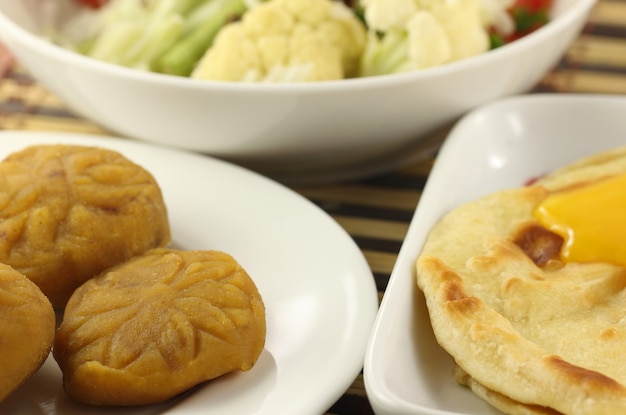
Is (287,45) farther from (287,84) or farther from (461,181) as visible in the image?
(461,181)

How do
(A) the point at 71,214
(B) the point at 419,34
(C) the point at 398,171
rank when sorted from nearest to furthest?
(A) the point at 71,214, (B) the point at 419,34, (C) the point at 398,171

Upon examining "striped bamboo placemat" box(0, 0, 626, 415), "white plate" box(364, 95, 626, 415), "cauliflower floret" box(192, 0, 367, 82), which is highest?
"cauliflower floret" box(192, 0, 367, 82)

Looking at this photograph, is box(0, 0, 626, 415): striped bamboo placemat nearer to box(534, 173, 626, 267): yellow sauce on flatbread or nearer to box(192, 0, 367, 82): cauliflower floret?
box(192, 0, 367, 82): cauliflower floret

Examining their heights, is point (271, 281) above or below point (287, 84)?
below

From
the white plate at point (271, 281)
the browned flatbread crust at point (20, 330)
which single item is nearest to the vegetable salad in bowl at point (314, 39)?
the white plate at point (271, 281)

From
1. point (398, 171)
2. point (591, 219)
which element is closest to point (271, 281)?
point (591, 219)

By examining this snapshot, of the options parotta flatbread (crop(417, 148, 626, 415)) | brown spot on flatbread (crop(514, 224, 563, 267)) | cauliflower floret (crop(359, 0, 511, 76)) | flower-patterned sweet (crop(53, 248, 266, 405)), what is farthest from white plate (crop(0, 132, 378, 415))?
cauliflower floret (crop(359, 0, 511, 76))

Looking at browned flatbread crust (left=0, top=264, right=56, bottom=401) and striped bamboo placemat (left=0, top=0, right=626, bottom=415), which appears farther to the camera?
striped bamboo placemat (left=0, top=0, right=626, bottom=415)
